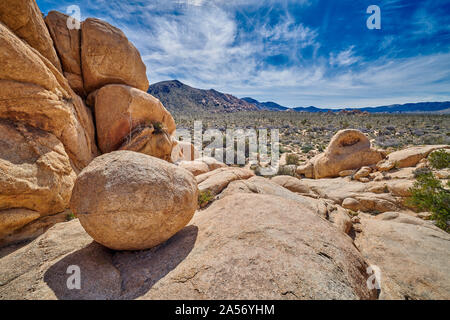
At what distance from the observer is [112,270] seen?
2.64 metres

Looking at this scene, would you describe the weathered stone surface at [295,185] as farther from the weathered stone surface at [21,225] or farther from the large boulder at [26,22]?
the large boulder at [26,22]

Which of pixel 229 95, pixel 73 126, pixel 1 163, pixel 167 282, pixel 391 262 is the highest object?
pixel 229 95

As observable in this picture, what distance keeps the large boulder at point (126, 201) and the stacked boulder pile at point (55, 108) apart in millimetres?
2062

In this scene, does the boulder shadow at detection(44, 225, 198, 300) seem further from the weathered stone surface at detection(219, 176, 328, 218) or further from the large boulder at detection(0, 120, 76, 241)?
the weathered stone surface at detection(219, 176, 328, 218)

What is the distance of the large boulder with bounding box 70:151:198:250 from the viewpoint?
105 inches

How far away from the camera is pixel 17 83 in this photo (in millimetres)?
4273

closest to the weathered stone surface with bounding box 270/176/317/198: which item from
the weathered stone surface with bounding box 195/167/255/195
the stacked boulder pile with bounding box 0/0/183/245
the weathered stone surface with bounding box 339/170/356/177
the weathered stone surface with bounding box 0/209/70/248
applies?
the weathered stone surface with bounding box 195/167/255/195

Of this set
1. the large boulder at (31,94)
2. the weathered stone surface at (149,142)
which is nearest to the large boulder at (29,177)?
the large boulder at (31,94)

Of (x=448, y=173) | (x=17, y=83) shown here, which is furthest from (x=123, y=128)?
(x=448, y=173)

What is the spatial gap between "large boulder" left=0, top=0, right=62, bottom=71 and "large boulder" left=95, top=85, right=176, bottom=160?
2483 mm

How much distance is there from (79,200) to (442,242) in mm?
7715

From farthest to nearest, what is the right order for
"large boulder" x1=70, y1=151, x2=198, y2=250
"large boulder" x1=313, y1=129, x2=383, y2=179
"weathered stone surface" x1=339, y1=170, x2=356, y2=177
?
"large boulder" x1=313, y1=129, x2=383, y2=179
"weathered stone surface" x1=339, y1=170, x2=356, y2=177
"large boulder" x1=70, y1=151, x2=198, y2=250

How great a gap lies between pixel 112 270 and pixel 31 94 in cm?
508
